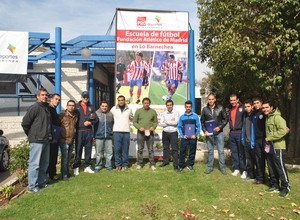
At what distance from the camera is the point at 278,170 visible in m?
5.14

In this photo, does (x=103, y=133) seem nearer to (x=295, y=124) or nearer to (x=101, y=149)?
(x=101, y=149)

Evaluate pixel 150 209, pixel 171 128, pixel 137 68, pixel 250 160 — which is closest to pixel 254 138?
pixel 250 160

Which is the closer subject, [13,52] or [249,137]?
[249,137]

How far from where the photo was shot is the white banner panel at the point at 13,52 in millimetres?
8844

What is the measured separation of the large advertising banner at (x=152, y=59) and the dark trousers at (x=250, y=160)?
253 cm

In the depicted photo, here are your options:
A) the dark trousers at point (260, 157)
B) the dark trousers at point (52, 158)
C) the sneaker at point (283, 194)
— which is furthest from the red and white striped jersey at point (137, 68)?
the sneaker at point (283, 194)

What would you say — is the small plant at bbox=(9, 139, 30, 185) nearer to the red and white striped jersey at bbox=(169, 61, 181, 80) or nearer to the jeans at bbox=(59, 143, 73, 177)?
the jeans at bbox=(59, 143, 73, 177)

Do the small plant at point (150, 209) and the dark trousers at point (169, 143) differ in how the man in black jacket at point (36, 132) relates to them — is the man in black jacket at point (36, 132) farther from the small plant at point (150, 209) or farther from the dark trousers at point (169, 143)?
the dark trousers at point (169, 143)

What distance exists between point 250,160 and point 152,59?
390 cm

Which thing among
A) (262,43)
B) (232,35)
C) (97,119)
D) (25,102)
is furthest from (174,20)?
(25,102)

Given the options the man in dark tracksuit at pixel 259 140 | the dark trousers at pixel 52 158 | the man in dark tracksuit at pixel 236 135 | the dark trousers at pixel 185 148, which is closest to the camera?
the man in dark tracksuit at pixel 259 140

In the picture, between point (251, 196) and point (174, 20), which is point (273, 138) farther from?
point (174, 20)

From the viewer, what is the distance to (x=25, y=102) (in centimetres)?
1155

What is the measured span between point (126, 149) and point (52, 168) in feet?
6.10
